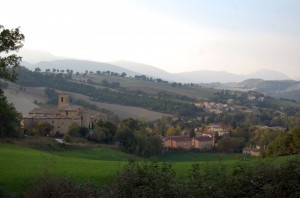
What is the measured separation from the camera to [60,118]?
63.9 m

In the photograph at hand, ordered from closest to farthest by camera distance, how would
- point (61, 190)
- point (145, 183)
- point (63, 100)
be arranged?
point (145, 183) → point (61, 190) → point (63, 100)

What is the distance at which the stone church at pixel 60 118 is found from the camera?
62688mm

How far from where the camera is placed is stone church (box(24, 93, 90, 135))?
2468 inches

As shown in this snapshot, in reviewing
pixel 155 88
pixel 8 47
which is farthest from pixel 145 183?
pixel 155 88

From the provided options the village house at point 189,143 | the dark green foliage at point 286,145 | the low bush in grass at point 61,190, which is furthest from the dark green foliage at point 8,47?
the village house at point 189,143

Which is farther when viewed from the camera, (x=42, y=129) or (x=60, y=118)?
(x=60, y=118)

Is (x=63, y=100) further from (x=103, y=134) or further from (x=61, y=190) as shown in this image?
(x=61, y=190)

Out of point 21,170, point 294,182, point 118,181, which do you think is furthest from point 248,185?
point 21,170

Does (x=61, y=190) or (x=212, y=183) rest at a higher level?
Answer: (x=212, y=183)

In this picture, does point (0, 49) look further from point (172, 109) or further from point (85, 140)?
point (172, 109)

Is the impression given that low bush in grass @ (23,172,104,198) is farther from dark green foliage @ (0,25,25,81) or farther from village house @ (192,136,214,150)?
village house @ (192,136,214,150)

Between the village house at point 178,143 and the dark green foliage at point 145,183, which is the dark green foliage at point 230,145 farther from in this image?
the dark green foliage at point 145,183

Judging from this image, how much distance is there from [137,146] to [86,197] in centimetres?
4406

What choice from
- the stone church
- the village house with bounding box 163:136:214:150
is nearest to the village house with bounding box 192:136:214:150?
the village house with bounding box 163:136:214:150
